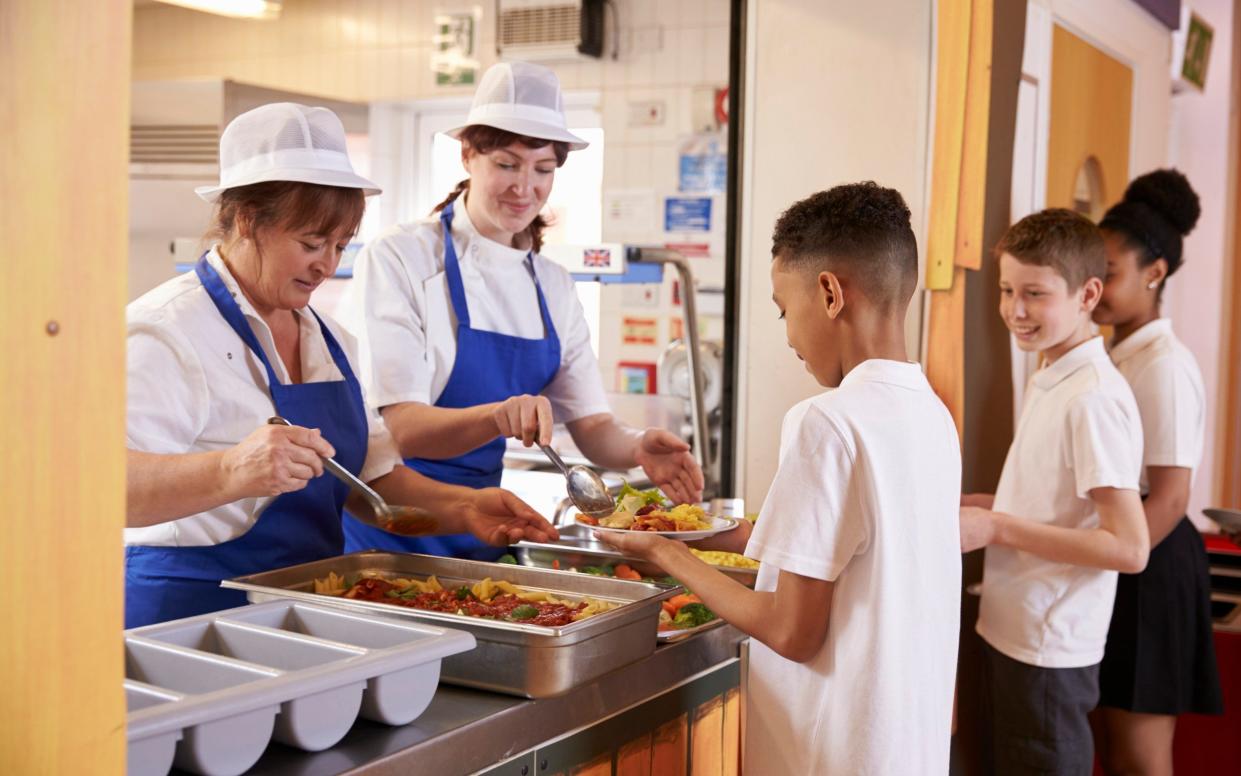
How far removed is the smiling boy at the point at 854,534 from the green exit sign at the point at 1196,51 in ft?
15.3

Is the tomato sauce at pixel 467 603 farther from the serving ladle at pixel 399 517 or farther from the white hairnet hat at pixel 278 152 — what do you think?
the white hairnet hat at pixel 278 152

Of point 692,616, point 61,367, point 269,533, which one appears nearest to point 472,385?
point 269,533

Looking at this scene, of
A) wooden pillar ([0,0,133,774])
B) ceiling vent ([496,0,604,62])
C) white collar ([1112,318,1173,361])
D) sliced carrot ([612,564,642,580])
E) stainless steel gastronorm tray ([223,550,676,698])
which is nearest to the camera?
wooden pillar ([0,0,133,774])

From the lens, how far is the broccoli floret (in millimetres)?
2074

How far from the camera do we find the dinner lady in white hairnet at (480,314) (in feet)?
8.50

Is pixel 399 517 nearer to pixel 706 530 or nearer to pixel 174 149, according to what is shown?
pixel 706 530

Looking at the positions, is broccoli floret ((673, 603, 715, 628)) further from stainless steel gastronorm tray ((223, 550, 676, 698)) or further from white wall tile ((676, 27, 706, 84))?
white wall tile ((676, 27, 706, 84))

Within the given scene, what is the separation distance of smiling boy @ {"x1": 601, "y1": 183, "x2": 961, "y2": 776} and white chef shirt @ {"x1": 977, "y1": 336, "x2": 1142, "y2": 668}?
1040 millimetres

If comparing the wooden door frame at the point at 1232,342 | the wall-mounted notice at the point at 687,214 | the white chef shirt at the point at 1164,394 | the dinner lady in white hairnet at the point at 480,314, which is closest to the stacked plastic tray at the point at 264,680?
the dinner lady in white hairnet at the point at 480,314

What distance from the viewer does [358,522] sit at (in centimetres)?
268

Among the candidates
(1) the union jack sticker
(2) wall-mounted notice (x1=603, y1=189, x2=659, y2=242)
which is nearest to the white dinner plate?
(1) the union jack sticker

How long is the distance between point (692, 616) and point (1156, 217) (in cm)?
202

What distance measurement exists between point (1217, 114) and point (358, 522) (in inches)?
216

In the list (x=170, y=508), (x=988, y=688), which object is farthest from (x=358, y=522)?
(x=988, y=688)
